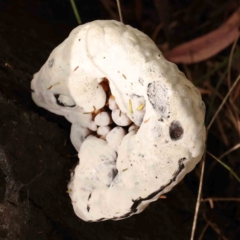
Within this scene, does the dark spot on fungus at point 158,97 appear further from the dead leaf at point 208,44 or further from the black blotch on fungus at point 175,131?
the dead leaf at point 208,44

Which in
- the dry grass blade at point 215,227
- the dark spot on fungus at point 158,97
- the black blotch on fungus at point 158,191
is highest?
the dark spot on fungus at point 158,97

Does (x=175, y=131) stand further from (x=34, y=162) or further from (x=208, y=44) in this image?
(x=208, y=44)

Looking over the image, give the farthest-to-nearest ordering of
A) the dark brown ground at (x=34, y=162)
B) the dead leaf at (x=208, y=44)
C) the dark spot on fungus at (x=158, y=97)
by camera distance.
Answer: the dead leaf at (x=208, y=44)
the dark brown ground at (x=34, y=162)
the dark spot on fungus at (x=158, y=97)

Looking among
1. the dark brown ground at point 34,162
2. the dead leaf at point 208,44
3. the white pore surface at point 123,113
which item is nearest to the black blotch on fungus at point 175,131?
the white pore surface at point 123,113

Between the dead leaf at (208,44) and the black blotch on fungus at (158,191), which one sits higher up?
the black blotch on fungus at (158,191)

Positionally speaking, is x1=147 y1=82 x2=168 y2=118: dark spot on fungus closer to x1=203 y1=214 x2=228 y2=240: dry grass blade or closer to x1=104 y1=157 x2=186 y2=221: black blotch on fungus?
x1=104 y1=157 x2=186 y2=221: black blotch on fungus

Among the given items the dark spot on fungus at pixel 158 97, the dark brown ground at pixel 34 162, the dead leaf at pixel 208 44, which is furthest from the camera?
the dead leaf at pixel 208 44

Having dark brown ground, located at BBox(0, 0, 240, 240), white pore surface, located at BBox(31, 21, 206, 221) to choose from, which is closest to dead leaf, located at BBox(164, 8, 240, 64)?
dark brown ground, located at BBox(0, 0, 240, 240)

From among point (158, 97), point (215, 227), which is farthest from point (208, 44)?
point (158, 97)
